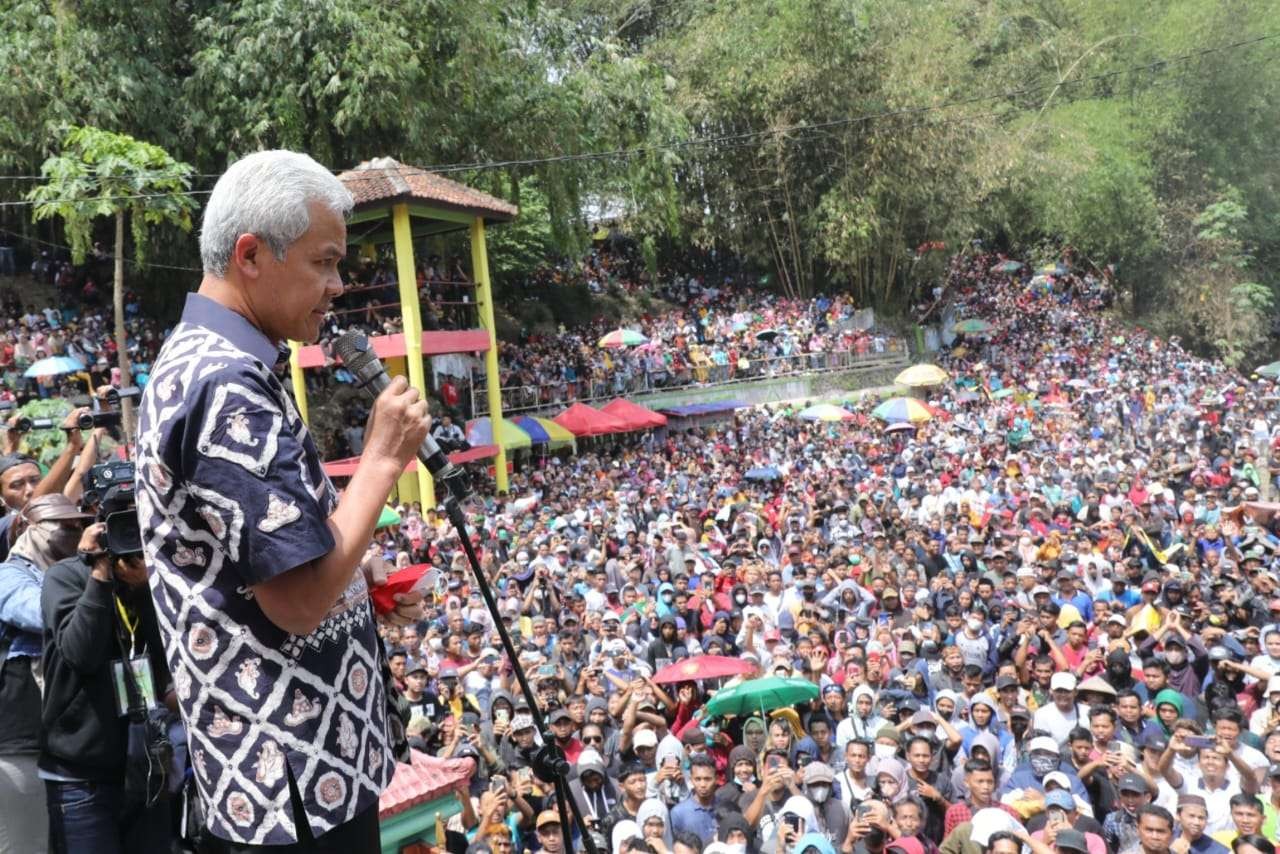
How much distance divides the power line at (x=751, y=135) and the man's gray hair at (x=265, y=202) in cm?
1450

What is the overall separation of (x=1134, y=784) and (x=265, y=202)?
17.6 ft

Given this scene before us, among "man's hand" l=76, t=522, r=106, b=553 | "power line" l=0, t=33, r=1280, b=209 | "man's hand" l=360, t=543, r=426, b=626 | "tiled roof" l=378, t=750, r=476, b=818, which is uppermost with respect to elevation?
"power line" l=0, t=33, r=1280, b=209

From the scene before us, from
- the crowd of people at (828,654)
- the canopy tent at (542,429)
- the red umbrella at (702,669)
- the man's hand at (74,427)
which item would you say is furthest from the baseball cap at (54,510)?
the canopy tent at (542,429)

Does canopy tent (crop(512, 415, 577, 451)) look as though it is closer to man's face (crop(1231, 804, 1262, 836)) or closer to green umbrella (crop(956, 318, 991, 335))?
green umbrella (crop(956, 318, 991, 335))

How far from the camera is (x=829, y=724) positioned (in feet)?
23.0

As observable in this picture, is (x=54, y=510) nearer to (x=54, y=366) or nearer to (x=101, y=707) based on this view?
(x=101, y=707)

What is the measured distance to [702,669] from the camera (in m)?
7.65

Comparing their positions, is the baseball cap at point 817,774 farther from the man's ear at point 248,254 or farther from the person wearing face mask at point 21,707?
the man's ear at point 248,254

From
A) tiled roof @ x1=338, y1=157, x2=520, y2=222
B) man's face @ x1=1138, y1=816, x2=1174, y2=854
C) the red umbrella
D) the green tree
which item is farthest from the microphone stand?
tiled roof @ x1=338, y1=157, x2=520, y2=222

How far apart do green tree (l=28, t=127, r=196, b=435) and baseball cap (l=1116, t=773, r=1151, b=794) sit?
40.6ft

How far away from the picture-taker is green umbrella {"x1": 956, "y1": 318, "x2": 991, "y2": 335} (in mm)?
30953

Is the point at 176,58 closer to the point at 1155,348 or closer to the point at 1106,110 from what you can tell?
the point at 1155,348

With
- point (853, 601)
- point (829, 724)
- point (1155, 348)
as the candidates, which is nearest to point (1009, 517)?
point (853, 601)

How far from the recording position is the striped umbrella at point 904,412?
19.0 metres
